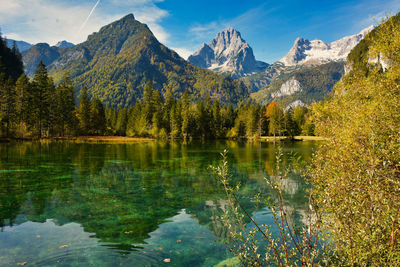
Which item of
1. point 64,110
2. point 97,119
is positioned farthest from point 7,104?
point 97,119

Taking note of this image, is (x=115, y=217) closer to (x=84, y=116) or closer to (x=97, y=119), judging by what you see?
(x=84, y=116)

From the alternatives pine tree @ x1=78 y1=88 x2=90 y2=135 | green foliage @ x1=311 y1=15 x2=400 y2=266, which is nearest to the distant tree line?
pine tree @ x1=78 y1=88 x2=90 y2=135

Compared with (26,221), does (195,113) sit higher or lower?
higher

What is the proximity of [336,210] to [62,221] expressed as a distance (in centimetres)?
1240

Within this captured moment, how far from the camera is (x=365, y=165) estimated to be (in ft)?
23.0

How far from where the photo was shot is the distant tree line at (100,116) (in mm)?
68312

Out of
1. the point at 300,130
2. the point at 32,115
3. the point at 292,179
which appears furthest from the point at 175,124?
the point at 292,179

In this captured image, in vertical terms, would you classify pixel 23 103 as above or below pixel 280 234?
above

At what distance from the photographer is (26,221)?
1170cm

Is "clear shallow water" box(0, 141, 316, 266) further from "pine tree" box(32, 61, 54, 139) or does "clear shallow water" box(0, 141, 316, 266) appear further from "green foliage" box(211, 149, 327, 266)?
"pine tree" box(32, 61, 54, 139)

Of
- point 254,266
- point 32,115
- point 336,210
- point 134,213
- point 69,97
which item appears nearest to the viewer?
point 336,210

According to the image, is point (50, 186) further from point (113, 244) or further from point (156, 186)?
point (113, 244)

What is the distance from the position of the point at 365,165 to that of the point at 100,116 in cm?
10315

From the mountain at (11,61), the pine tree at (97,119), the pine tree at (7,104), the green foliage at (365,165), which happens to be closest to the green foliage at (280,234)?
the green foliage at (365,165)
